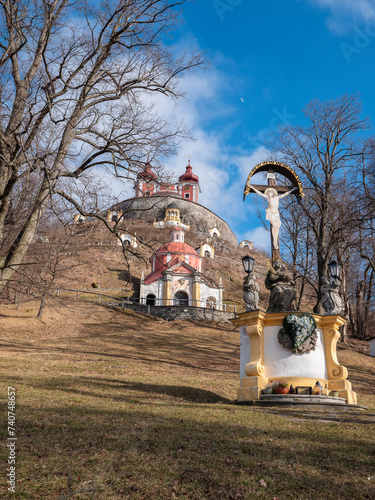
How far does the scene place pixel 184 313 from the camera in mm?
35219

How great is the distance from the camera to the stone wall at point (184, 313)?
35.1 metres

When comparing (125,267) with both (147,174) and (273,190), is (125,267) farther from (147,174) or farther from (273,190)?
(147,174)

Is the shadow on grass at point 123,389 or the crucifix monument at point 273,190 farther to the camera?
the crucifix monument at point 273,190

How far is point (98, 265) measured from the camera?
5953 cm

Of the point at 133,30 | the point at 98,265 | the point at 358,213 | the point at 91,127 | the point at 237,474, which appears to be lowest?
the point at 237,474

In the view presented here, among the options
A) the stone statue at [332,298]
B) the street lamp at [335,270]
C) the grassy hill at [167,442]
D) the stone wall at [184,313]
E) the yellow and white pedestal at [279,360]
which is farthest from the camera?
the stone wall at [184,313]

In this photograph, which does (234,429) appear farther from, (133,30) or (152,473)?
(133,30)

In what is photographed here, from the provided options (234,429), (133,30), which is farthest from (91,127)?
(234,429)

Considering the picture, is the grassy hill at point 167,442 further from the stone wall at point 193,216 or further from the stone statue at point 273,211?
the stone wall at point 193,216

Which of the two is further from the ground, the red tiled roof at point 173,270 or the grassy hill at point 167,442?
the red tiled roof at point 173,270

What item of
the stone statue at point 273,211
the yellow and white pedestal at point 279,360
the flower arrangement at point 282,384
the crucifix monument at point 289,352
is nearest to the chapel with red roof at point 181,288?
the stone statue at point 273,211

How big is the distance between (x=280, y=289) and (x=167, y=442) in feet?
21.9

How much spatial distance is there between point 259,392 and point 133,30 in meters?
9.20

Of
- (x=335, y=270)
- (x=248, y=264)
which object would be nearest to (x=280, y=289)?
(x=248, y=264)
